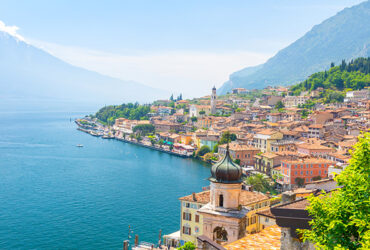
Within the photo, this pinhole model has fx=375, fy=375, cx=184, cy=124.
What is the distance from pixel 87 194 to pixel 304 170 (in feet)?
94.2

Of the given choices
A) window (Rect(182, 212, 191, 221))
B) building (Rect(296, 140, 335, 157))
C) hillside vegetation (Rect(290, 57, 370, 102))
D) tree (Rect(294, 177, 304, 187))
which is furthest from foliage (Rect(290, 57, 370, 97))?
window (Rect(182, 212, 191, 221))

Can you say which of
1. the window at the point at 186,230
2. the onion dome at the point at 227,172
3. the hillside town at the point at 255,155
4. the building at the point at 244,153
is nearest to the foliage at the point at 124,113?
the hillside town at the point at 255,155

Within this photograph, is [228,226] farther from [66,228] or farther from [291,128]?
[291,128]

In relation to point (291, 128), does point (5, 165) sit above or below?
below

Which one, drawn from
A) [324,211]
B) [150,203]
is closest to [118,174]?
[150,203]

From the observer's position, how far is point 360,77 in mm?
108625

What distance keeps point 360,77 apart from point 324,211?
113889 mm

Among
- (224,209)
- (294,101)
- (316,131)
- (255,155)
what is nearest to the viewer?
(224,209)

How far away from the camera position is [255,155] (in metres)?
65.8

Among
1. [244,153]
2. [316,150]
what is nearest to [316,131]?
[316,150]

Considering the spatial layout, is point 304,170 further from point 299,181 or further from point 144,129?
point 144,129

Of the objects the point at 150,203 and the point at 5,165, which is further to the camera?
the point at 5,165

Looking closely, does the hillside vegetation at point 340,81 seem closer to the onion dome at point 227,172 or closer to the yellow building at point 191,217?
the yellow building at point 191,217

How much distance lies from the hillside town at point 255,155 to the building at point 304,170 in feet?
0.44
